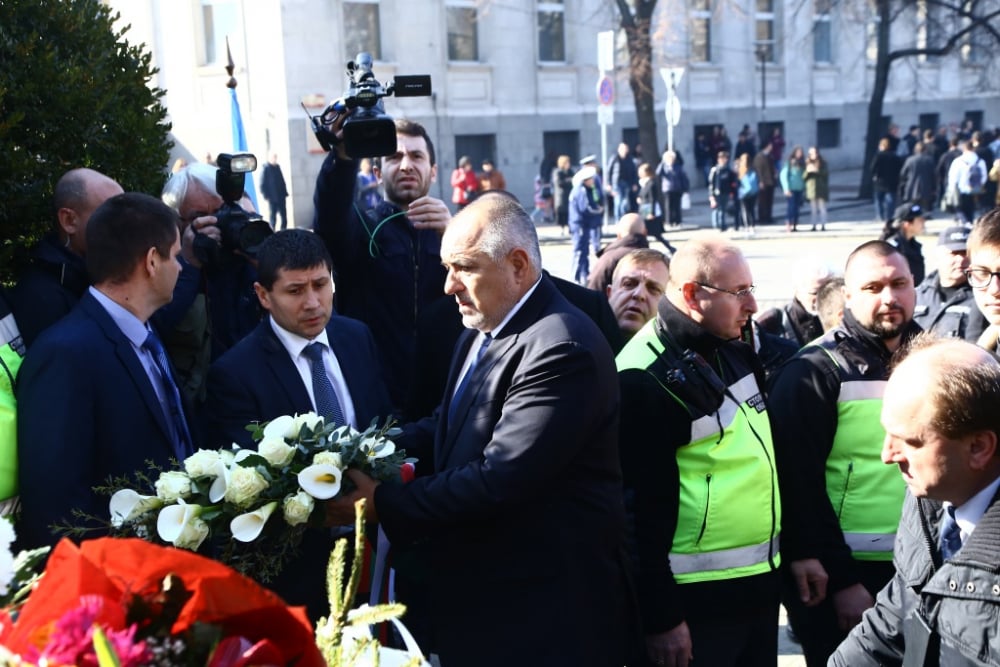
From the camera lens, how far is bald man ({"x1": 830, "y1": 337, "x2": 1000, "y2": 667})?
8.46 ft

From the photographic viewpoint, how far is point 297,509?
3031mm

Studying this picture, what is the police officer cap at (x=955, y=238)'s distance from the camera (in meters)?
7.39

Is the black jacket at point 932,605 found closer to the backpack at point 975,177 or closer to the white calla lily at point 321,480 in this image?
the white calla lily at point 321,480

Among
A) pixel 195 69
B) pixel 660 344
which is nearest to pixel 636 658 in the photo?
pixel 660 344

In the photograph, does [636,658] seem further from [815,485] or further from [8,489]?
[8,489]

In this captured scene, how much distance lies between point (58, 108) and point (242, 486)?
1973 mm

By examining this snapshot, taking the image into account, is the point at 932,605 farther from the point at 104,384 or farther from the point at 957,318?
the point at 957,318

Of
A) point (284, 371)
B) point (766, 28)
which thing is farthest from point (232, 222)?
point (766, 28)

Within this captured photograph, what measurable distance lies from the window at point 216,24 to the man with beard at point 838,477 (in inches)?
940

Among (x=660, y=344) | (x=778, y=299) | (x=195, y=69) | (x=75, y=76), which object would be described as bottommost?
(x=778, y=299)

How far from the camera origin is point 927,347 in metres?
2.84

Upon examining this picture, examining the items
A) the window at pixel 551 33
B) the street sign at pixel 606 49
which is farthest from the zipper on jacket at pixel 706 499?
the window at pixel 551 33

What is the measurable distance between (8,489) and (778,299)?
41.8 feet

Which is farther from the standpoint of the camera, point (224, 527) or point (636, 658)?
point (636, 658)
